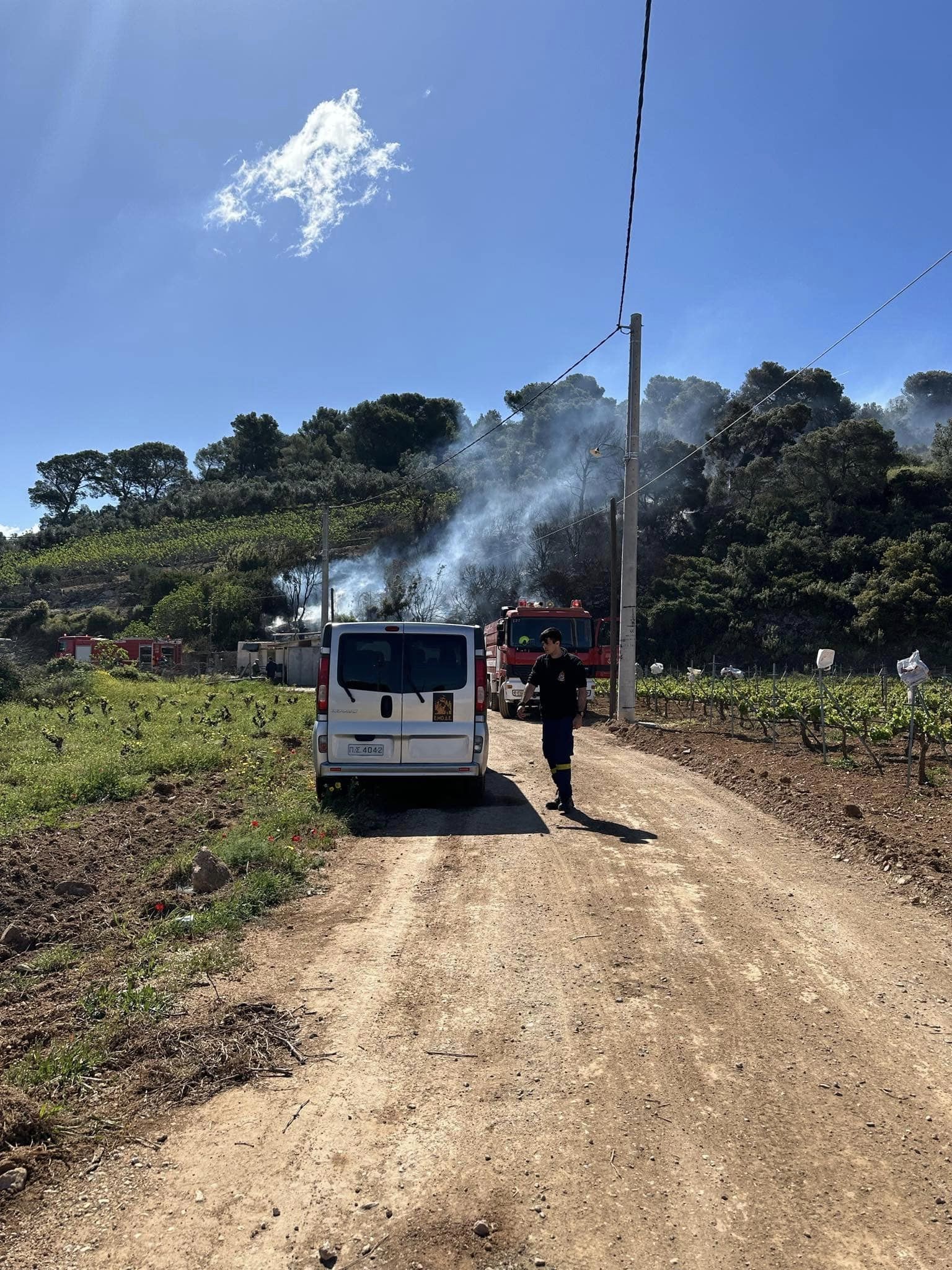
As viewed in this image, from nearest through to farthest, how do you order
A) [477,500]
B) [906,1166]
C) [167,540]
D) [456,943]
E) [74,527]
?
[906,1166] → [456,943] → [477,500] → [167,540] → [74,527]

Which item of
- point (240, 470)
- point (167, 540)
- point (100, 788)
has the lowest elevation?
point (100, 788)

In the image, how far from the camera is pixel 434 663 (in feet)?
28.5

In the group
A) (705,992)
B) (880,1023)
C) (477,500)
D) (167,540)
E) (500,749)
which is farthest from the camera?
(167,540)

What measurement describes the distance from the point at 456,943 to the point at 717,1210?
2.37 m

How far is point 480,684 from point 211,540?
210 feet

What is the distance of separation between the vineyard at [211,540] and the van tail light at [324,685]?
52.8m

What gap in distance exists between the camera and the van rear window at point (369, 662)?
855 centimetres

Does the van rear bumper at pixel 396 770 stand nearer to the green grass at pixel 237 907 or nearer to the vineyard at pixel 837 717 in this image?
the green grass at pixel 237 907

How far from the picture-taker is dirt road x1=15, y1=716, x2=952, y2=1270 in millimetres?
2336

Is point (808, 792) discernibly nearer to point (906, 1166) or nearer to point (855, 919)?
point (855, 919)

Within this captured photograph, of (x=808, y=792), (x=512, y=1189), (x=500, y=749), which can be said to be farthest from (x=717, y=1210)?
(x=500, y=749)

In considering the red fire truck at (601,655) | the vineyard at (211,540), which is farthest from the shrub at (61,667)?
the vineyard at (211,540)

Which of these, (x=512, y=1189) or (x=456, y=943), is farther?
(x=456, y=943)

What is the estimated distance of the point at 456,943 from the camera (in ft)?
15.3
